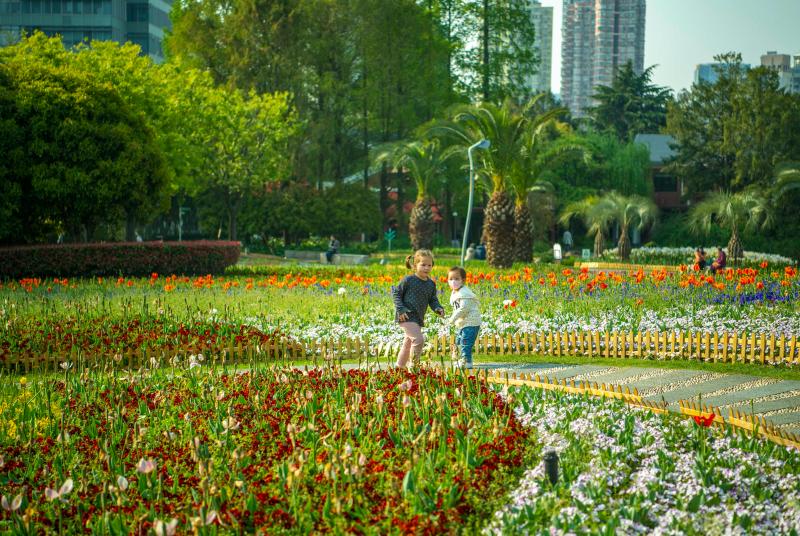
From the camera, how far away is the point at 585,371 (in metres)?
12.4

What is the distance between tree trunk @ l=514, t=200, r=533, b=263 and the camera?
A: 34.2 m

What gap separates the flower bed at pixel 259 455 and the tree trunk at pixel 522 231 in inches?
987

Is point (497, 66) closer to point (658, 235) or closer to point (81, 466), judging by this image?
point (658, 235)

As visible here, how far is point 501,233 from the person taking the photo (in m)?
32.9

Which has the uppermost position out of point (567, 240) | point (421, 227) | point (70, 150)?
point (70, 150)

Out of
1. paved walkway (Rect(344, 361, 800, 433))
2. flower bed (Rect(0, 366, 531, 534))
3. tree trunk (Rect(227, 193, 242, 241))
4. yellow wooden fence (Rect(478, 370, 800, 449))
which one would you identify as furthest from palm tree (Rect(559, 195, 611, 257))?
flower bed (Rect(0, 366, 531, 534))

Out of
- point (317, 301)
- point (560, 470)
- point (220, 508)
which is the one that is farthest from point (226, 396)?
point (317, 301)

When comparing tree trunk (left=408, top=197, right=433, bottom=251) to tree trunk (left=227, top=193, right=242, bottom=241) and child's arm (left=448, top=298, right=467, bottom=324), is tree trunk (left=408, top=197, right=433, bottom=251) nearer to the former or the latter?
tree trunk (left=227, top=193, right=242, bottom=241)

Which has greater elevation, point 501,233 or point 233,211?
point 233,211

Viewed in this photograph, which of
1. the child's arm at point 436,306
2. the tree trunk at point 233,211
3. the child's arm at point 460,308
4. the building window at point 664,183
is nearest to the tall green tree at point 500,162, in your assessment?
the tree trunk at point 233,211

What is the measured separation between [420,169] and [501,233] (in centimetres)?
1189

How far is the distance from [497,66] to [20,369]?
143 ft

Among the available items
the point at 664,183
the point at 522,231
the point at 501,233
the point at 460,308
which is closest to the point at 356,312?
the point at 460,308

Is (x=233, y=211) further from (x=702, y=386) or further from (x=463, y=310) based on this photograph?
(x=702, y=386)
